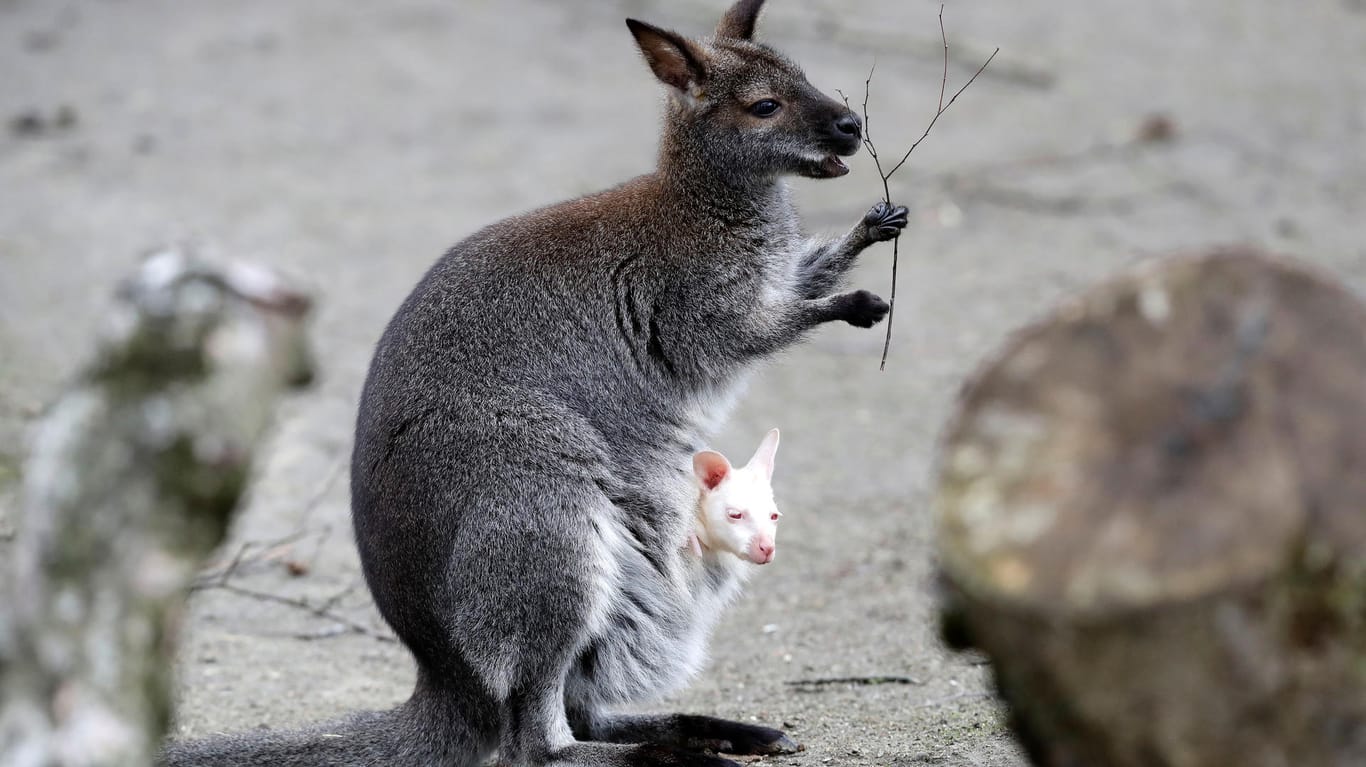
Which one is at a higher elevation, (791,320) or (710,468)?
(791,320)

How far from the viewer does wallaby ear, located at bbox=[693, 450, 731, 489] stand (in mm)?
4137

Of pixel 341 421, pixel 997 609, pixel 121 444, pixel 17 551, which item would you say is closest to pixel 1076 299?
pixel 997 609

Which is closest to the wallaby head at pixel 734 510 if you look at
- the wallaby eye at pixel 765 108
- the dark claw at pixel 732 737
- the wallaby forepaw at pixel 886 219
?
the dark claw at pixel 732 737

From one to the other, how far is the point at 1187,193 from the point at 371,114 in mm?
5325

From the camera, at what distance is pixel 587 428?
156 inches

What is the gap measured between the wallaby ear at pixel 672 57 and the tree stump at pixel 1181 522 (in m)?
2.39

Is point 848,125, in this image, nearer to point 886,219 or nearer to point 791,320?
point 886,219

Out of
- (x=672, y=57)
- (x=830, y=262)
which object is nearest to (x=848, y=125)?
(x=830, y=262)

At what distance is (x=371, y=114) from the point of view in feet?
33.7

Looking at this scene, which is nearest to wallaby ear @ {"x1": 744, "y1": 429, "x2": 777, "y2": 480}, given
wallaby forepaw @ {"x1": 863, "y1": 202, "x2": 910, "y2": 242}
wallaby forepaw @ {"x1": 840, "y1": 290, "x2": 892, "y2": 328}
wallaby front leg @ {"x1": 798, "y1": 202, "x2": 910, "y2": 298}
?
wallaby forepaw @ {"x1": 840, "y1": 290, "x2": 892, "y2": 328}

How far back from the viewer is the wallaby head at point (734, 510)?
410cm

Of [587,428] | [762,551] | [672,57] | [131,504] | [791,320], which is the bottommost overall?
[762,551]

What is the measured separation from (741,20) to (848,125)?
61 cm

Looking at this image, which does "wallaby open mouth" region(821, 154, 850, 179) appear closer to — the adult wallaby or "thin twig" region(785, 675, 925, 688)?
the adult wallaby
